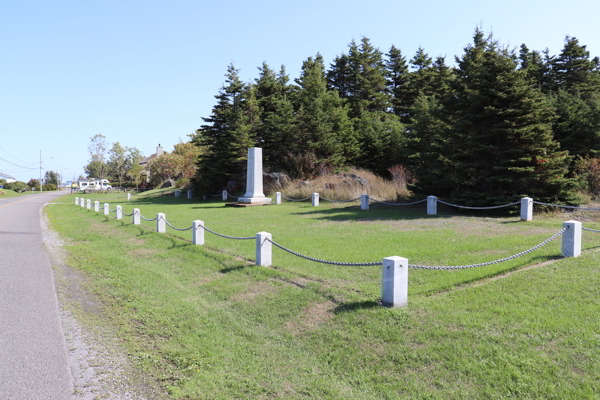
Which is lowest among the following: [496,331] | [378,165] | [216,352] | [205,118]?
[216,352]

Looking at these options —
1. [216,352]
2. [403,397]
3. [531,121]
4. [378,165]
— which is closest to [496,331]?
[403,397]

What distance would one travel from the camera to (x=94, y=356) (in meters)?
4.88

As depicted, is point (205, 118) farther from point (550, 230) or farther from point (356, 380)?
point (356, 380)

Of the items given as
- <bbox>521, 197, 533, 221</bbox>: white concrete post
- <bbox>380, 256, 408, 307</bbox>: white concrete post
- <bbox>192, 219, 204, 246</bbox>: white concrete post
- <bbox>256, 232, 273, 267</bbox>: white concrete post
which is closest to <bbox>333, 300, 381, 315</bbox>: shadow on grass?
<bbox>380, 256, 408, 307</bbox>: white concrete post

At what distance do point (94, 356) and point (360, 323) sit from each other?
130 inches

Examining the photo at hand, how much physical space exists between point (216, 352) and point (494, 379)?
3.16 metres

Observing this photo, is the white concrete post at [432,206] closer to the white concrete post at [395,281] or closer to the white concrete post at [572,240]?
the white concrete post at [572,240]

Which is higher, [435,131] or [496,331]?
[435,131]

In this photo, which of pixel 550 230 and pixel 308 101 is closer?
pixel 550 230

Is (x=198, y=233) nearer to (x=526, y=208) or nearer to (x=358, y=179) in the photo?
(x=526, y=208)

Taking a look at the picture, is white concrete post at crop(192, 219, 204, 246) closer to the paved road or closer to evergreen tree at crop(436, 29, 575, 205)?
the paved road

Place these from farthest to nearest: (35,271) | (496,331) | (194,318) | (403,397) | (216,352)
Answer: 1. (35,271)
2. (194,318)
3. (216,352)
4. (496,331)
5. (403,397)

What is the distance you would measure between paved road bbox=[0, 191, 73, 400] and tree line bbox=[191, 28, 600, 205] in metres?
14.7

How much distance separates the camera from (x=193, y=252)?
Result: 10656 mm
